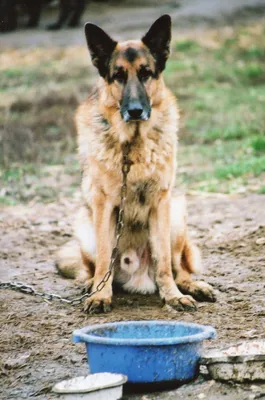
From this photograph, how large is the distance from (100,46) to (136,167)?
93 centimetres

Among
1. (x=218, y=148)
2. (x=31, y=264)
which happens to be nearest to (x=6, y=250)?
(x=31, y=264)

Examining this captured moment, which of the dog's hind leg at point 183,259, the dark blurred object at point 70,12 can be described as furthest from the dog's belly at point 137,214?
the dark blurred object at point 70,12

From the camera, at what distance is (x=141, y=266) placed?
6.20 m

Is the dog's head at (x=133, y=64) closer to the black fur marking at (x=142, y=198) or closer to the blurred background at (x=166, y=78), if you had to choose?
the black fur marking at (x=142, y=198)

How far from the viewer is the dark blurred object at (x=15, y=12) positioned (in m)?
23.8

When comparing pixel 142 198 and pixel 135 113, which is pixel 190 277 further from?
pixel 135 113

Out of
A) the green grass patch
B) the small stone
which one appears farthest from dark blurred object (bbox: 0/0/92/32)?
the small stone

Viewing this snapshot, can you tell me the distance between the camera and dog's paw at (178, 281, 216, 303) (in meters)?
6.00

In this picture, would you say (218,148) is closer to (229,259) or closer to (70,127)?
(70,127)

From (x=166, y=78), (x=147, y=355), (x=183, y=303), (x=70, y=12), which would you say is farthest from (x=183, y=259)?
(x=70, y=12)

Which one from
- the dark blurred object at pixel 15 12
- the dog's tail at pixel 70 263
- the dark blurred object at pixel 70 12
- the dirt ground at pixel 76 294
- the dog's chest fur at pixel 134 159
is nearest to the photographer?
the dirt ground at pixel 76 294

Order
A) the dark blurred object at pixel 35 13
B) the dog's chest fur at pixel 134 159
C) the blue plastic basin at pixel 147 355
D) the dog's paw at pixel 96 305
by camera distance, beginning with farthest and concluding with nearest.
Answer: the dark blurred object at pixel 35 13, the dog's chest fur at pixel 134 159, the dog's paw at pixel 96 305, the blue plastic basin at pixel 147 355

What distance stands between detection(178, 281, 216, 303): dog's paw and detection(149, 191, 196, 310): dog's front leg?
0.59 ft

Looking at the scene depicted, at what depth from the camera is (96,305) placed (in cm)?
573
